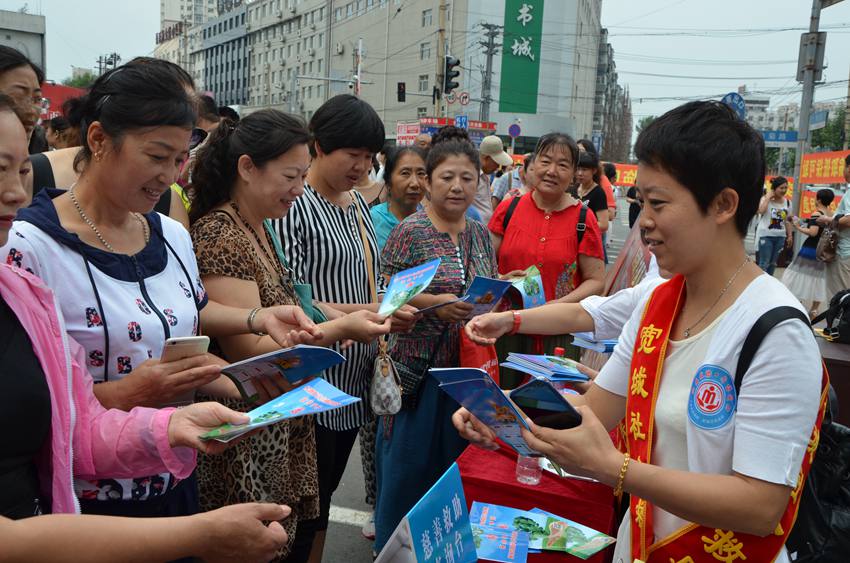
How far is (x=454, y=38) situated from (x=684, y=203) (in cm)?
4921

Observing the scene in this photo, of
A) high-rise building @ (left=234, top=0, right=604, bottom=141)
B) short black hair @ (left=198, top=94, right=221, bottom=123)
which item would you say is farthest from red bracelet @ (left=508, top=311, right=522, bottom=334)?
high-rise building @ (left=234, top=0, right=604, bottom=141)

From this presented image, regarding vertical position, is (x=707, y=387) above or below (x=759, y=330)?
below

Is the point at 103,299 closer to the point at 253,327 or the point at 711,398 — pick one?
the point at 253,327

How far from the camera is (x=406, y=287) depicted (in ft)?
8.23

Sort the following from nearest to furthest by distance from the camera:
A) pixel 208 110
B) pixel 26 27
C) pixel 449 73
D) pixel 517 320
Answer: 1. pixel 517 320
2. pixel 208 110
3. pixel 26 27
4. pixel 449 73

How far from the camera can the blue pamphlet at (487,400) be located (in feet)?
5.16

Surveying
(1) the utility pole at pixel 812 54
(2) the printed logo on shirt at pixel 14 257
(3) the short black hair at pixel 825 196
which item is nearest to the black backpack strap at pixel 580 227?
(2) the printed logo on shirt at pixel 14 257

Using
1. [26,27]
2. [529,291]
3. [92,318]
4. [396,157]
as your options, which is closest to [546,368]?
[529,291]

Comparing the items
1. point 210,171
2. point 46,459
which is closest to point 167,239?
point 210,171

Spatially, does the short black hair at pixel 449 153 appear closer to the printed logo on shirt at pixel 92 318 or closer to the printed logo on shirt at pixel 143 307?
the printed logo on shirt at pixel 143 307

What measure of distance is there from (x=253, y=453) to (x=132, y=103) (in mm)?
1148

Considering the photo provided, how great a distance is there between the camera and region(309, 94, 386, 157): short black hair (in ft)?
9.65

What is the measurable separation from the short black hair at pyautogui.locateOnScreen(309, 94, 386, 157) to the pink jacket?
1.57 m

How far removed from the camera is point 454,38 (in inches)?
1875
